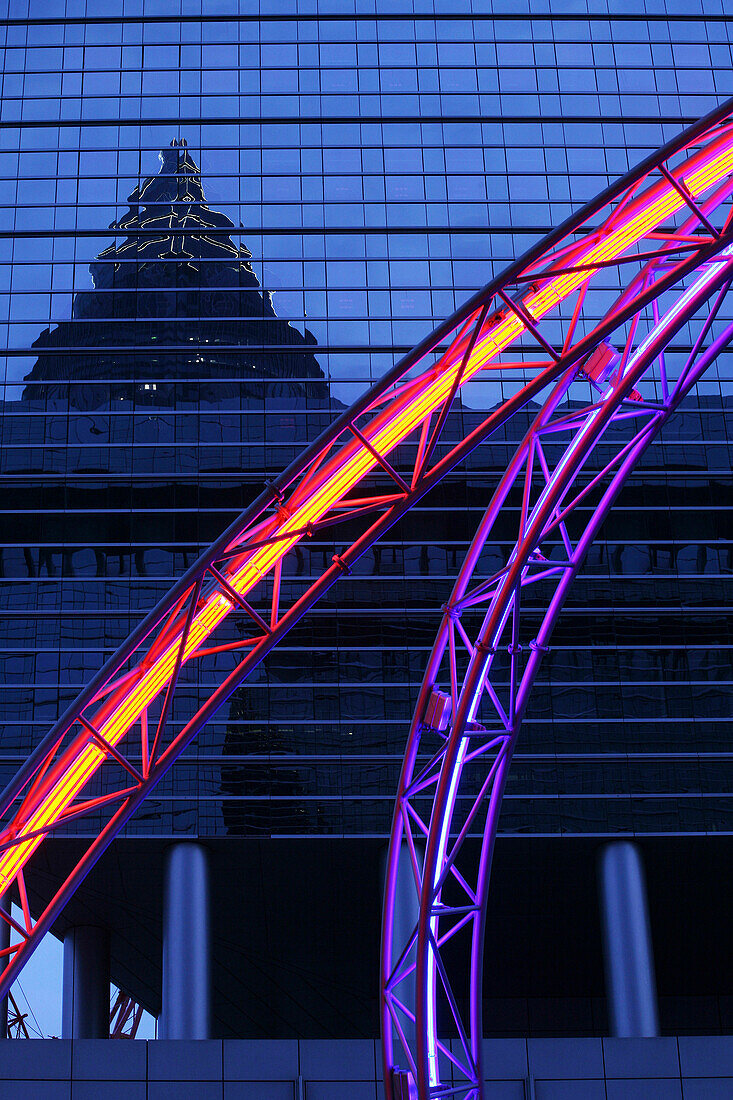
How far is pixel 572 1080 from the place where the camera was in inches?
1315

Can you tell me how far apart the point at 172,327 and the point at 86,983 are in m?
24.0

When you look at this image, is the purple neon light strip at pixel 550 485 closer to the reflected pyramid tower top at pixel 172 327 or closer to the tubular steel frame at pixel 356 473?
the tubular steel frame at pixel 356 473

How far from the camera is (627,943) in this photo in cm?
3762

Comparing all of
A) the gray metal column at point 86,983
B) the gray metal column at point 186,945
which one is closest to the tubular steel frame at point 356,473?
the gray metal column at point 186,945

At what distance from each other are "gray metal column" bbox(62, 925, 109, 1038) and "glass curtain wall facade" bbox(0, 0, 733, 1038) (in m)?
11.4

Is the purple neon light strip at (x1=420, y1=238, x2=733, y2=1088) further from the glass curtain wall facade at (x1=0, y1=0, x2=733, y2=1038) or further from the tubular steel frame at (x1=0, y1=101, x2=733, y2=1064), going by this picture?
the glass curtain wall facade at (x1=0, y1=0, x2=733, y2=1038)

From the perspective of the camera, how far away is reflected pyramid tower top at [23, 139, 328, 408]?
42094 millimetres

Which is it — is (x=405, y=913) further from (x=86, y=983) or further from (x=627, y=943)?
(x=86, y=983)

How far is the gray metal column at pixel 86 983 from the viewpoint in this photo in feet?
147

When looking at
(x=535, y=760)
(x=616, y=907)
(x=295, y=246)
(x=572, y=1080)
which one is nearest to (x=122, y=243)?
(x=295, y=246)

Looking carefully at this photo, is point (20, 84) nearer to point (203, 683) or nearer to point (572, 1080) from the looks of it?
point (203, 683)

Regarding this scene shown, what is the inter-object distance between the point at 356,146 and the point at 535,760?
22.9m

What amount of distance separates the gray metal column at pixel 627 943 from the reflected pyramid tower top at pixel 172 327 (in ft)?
58.2

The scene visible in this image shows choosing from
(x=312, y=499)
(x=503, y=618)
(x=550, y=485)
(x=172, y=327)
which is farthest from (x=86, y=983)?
(x=550, y=485)
